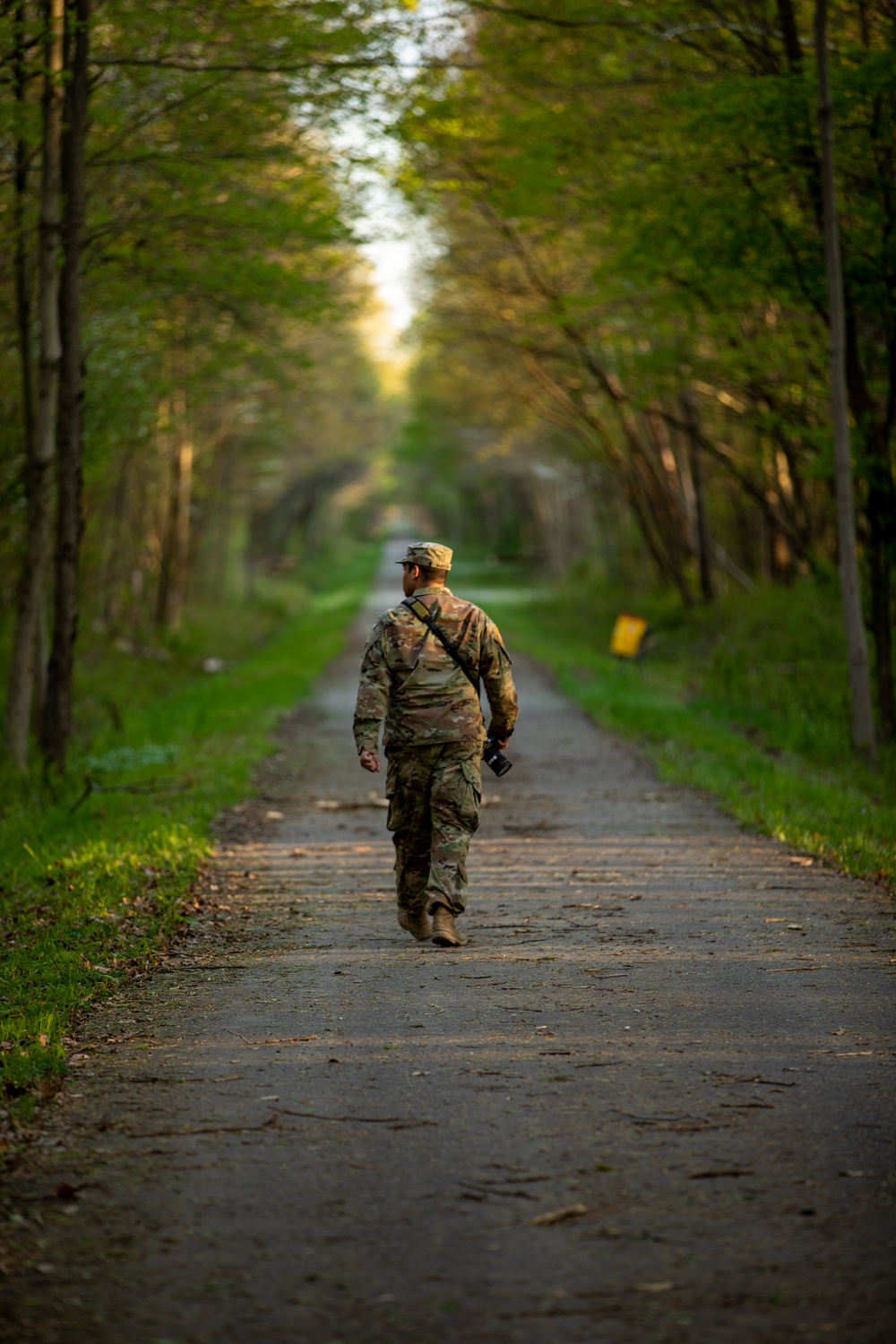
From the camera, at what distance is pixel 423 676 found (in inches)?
303

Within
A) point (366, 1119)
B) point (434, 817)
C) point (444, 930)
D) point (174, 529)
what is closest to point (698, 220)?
point (434, 817)

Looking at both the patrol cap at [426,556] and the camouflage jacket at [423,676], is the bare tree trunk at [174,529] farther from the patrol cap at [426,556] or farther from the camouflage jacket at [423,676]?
the camouflage jacket at [423,676]

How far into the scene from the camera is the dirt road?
3609mm

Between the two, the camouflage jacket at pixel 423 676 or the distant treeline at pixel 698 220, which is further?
the distant treeline at pixel 698 220

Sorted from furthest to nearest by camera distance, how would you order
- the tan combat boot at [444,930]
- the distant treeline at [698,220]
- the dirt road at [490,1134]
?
the distant treeline at [698,220]
the tan combat boot at [444,930]
the dirt road at [490,1134]

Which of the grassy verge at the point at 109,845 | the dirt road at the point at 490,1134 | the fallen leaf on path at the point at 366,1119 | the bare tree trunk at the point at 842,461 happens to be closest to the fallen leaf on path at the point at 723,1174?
the dirt road at the point at 490,1134

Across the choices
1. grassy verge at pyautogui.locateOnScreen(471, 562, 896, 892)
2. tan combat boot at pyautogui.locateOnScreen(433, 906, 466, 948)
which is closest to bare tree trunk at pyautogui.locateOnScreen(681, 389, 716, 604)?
grassy verge at pyautogui.locateOnScreen(471, 562, 896, 892)

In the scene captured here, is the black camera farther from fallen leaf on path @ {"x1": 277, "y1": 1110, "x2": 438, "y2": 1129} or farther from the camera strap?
fallen leaf on path @ {"x1": 277, "y1": 1110, "x2": 438, "y2": 1129}

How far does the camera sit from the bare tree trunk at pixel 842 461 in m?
13.9

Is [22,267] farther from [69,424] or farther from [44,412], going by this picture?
[44,412]

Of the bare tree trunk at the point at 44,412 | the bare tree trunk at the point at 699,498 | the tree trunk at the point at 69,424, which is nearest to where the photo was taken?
the bare tree trunk at the point at 44,412

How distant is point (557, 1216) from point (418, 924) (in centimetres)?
373

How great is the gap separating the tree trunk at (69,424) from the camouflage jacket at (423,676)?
6746 mm

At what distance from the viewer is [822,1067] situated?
5367 mm
